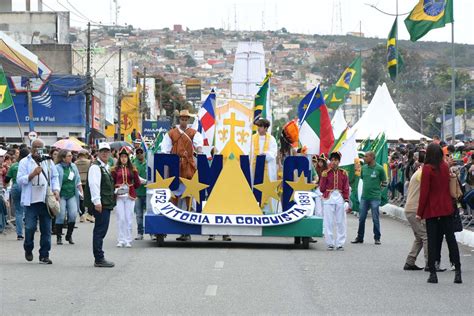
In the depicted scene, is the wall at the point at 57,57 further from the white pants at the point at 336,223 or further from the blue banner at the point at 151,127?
the white pants at the point at 336,223

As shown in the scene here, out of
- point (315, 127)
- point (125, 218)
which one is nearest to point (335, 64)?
point (315, 127)

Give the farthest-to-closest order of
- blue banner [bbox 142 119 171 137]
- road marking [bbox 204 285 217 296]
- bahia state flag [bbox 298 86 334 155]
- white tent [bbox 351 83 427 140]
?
1. blue banner [bbox 142 119 171 137]
2. white tent [bbox 351 83 427 140]
3. bahia state flag [bbox 298 86 334 155]
4. road marking [bbox 204 285 217 296]

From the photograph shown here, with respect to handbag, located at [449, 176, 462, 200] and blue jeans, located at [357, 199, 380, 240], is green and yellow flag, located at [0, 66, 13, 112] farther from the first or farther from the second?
handbag, located at [449, 176, 462, 200]

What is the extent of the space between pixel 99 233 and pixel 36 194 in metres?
1.16

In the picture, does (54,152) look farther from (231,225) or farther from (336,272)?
(336,272)

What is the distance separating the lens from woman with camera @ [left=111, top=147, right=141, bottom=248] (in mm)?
20625

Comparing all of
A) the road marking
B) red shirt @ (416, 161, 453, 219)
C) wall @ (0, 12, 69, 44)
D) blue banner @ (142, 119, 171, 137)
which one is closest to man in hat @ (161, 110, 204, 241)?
red shirt @ (416, 161, 453, 219)

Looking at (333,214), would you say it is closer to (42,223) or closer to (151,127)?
(42,223)

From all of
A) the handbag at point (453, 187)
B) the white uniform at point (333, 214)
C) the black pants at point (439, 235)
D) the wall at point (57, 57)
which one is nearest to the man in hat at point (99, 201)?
the black pants at point (439, 235)

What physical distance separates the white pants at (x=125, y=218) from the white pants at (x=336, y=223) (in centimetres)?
352

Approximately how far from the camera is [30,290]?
13.6m

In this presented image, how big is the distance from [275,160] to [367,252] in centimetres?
267

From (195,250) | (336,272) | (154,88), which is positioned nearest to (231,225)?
(195,250)

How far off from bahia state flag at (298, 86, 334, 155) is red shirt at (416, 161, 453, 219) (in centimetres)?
1001
